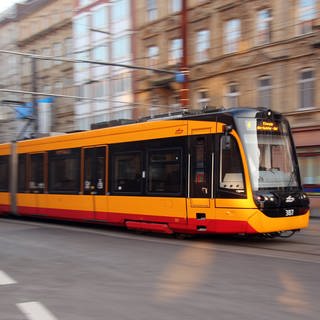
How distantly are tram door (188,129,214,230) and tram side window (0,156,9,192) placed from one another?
9.58 metres

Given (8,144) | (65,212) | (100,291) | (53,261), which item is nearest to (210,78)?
(8,144)

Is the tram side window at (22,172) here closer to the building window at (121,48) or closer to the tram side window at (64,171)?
the tram side window at (64,171)

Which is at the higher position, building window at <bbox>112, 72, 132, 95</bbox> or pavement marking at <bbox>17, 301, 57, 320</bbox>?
building window at <bbox>112, 72, 132, 95</bbox>

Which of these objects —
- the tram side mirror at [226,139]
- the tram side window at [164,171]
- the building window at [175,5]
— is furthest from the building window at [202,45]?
the tram side mirror at [226,139]

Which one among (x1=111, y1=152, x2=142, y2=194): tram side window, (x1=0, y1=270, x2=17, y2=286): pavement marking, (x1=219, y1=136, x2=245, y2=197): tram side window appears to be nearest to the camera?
(x1=0, y1=270, x2=17, y2=286): pavement marking

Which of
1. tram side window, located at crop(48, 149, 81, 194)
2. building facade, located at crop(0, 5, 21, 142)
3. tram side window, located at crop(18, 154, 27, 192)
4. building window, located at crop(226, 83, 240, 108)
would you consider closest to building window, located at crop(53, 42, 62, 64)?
building facade, located at crop(0, 5, 21, 142)

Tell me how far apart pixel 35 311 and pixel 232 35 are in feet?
77.6

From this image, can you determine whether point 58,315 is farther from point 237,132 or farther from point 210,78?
point 210,78

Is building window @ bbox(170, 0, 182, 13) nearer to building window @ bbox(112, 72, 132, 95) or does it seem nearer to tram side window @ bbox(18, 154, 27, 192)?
building window @ bbox(112, 72, 132, 95)

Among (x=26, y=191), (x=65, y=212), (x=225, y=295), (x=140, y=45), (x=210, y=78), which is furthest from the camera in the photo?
(x=140, y=45)

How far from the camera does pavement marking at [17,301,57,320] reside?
5667 mm

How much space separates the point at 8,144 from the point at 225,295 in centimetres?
1422

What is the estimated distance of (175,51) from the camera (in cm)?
3159

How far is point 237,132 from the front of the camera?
1085 centimetres
